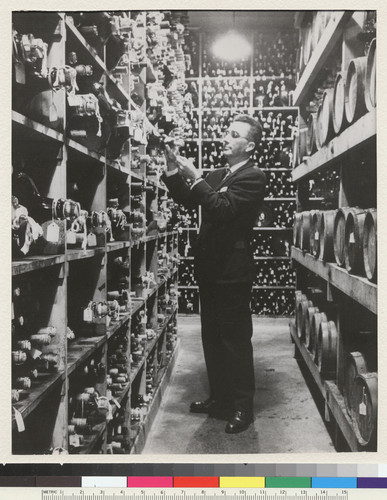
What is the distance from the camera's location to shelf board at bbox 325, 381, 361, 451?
2.33m

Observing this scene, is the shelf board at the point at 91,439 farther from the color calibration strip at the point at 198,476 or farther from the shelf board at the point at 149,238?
the shelf board at the point at 149,238

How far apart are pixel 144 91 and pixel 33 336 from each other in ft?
7.50

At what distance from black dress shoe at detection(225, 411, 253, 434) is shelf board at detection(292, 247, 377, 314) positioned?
36.9 inches

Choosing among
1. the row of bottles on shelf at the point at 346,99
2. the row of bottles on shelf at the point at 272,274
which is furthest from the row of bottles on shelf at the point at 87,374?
the row of bottles on shelf at the point at 272,274

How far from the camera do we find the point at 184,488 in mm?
1792

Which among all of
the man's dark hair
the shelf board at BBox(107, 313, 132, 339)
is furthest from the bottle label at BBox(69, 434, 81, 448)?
the man's dark hair

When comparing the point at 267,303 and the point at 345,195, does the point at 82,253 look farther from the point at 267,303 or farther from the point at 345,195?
the point at 267,303

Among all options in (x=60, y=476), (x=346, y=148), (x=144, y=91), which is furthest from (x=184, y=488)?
(x=144, y=91)

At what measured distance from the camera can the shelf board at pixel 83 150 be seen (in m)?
1.96

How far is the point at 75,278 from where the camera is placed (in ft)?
8.43

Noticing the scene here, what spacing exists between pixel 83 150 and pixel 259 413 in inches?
82.5

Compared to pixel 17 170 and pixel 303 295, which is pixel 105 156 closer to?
pixel 17 170

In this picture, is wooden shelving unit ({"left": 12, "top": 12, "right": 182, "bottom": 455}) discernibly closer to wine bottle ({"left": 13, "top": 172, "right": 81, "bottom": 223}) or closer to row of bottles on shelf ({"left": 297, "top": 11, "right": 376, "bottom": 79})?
wine bottle ({"left": 13, "top": 172, "right": 81, "bottom": 223})

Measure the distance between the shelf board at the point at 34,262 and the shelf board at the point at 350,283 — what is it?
3.65ft
